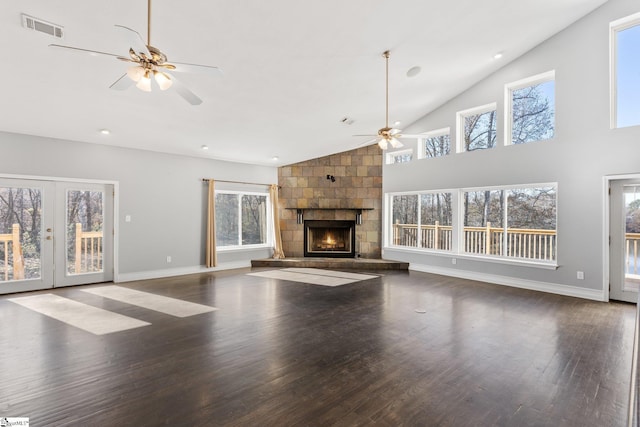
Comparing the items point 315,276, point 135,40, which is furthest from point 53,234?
point 135,40

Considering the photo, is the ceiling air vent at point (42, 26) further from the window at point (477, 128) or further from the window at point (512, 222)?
the window at point (512, 222)

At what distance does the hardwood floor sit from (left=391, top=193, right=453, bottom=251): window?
103 inches

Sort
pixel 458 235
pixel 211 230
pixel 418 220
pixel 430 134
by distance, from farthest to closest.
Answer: pixel 418 220
pixel 211 230
pixel 430 134
pixel 458 235

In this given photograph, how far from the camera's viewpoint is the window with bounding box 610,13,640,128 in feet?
15.5

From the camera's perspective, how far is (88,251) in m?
5.99

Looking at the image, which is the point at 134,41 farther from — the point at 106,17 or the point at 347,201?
the point at 347,201

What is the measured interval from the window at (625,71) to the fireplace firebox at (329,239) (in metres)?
5.45

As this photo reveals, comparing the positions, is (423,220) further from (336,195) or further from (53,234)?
(53,234)

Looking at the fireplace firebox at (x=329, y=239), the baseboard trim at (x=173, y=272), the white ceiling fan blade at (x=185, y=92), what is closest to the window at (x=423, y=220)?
the fireplace firebox at (x=329, y=239)

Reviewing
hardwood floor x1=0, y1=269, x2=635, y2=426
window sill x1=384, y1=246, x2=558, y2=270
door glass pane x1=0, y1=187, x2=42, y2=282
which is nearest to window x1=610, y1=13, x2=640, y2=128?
window sill x1=384, y1=246, x2=558, y2=270

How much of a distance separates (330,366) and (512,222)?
195 inches

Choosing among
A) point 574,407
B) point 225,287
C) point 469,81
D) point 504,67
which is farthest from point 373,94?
point 574,407

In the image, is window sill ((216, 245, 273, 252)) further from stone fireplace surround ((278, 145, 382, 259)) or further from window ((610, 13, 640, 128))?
window ((610, 13, 640, 128))

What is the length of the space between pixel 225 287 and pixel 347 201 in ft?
13.3
